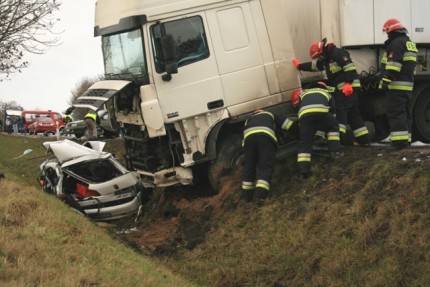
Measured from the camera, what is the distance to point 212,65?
816 centimetres

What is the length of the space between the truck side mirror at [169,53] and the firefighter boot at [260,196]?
83.5 inches

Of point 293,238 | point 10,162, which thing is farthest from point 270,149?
point 10,162

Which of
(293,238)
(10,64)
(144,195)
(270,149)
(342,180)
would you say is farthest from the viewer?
(10,64)

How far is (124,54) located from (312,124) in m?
3.14

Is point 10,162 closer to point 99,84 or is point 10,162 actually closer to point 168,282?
point 99,84

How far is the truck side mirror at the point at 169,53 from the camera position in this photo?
765cm

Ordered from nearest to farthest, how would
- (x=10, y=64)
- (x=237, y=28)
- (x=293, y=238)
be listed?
(x=293, y=238)
(x=237, y=28)
(x=10, y=64)

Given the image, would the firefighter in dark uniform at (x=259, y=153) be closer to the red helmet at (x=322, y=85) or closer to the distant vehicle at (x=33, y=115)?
the red helmet at (x=322, y=85)

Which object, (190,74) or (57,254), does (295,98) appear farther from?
(57,254)

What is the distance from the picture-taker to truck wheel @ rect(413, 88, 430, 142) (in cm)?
910

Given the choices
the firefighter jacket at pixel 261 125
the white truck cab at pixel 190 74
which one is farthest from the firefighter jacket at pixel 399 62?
the firefighter jacket at pixel 261 125

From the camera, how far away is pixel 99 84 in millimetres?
8680

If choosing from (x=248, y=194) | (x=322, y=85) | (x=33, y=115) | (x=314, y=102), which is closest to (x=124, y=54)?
(x=248, y=194)

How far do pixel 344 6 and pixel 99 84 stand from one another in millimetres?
4178
